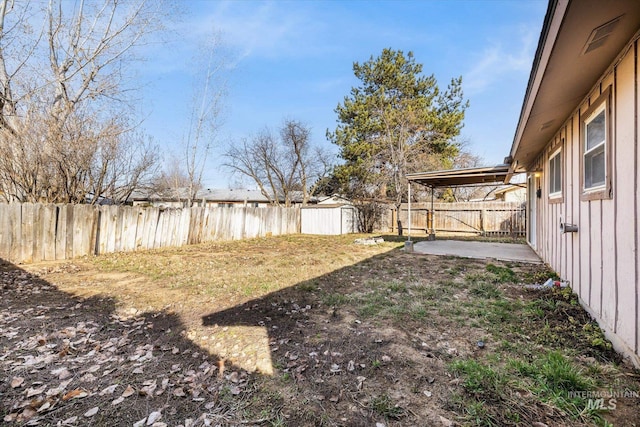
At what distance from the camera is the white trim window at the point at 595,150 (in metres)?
2.83

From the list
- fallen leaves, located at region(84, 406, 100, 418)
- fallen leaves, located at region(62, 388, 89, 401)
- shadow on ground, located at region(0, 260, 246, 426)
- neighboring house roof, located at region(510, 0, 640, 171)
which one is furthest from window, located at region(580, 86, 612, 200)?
fallen leaves, located at region(62, 388, 89, 401)

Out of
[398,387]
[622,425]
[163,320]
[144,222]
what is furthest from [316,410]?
[144,222]

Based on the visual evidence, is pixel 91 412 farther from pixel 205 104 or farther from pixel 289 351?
pixel 205 104

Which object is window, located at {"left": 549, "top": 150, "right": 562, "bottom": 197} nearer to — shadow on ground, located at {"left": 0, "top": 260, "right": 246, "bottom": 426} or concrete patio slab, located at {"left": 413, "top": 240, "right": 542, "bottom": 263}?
concrete patio slab, located at {"left": 413, "top": 240, "right": 542, "bottom": 263}

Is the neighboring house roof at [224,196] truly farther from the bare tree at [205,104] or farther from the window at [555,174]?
the window at [555,174]

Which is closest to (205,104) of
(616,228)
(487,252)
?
(487,252)

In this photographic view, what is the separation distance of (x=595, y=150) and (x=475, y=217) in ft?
38.1

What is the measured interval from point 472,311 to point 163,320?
374 cm

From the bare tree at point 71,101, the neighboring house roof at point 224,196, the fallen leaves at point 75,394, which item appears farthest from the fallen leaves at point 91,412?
the neighboring house roof at point 224,196

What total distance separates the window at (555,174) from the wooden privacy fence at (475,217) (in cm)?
725

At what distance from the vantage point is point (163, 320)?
3.34 metres

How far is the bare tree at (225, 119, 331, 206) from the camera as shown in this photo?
2041cm

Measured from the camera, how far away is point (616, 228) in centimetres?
245

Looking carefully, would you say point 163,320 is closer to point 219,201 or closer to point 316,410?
point 316,410
